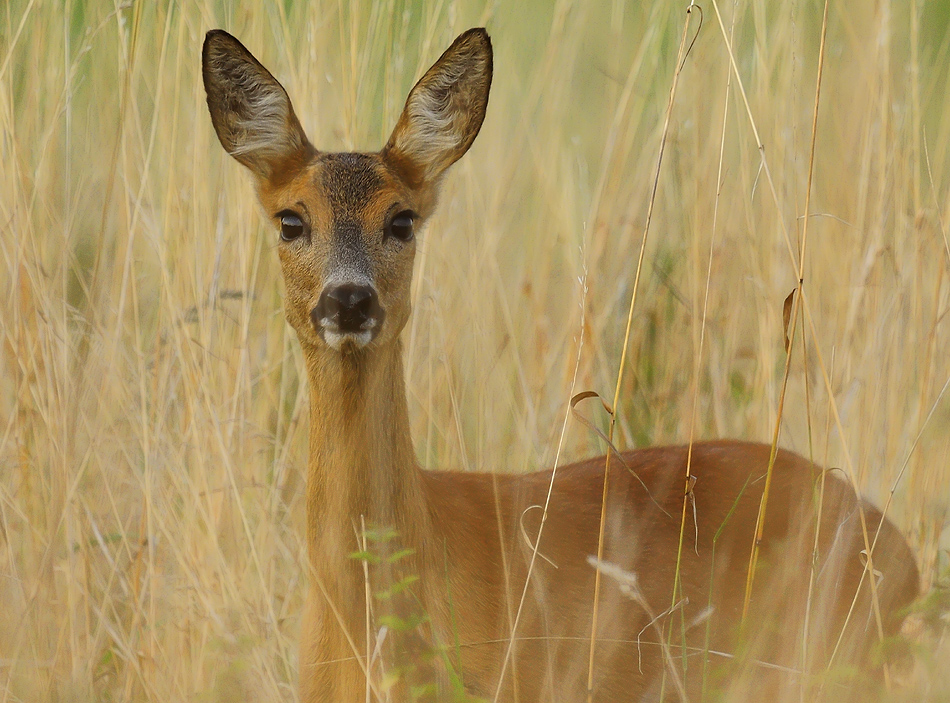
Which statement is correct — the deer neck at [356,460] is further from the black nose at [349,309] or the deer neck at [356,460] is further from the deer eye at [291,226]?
the deer eye at [291,226]

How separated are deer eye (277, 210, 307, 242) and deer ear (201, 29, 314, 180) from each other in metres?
0.22

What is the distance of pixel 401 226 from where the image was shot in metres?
3.44

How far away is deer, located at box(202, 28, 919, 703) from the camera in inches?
119

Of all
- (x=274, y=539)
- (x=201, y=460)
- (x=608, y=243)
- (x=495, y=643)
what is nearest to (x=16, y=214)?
(x=201, y=460)

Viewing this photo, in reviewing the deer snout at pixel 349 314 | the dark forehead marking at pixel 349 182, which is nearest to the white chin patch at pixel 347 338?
the deer snout at pixel 349 314

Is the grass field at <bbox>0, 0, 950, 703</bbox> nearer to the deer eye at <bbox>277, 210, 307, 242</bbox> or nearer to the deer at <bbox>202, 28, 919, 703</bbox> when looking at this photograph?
the deer at <bbox>202, 28, 919, 703</bbox>

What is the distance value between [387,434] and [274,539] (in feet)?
3.04

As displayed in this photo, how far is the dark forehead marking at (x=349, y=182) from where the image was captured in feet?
11.0

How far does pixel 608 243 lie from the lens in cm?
504

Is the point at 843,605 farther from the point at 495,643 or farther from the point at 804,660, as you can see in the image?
the point at 495,643

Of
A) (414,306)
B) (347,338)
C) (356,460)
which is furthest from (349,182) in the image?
(414,306)

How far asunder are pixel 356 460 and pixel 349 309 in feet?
1.35

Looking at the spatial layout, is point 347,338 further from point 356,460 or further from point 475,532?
point 475,532

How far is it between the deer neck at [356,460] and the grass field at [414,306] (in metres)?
0.35
